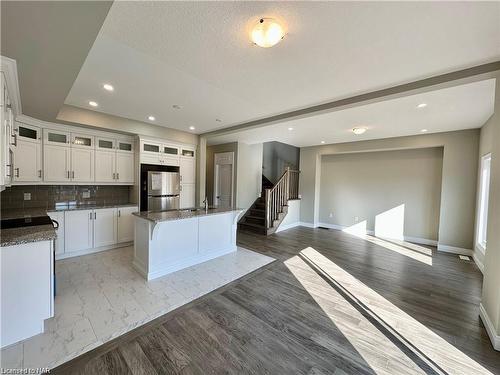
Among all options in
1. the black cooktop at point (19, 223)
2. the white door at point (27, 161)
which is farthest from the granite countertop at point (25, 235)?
the white door at point (27, 161)

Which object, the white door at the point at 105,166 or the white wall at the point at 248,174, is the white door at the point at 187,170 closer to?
the white wall at the point at 248,174

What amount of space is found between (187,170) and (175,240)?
2485 millimetres

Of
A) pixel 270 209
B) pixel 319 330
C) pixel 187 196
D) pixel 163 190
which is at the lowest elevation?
pixel 319 330

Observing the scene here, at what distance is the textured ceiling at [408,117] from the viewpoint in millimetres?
2758

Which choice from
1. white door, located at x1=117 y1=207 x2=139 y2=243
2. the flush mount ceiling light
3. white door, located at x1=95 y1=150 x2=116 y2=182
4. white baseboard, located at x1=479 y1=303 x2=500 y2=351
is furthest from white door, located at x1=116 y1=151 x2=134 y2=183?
white baseboard, located at x1=479 y1=303 x2=500 y2=351

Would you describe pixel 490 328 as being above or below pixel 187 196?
below

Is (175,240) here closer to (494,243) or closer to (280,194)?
(280,194)

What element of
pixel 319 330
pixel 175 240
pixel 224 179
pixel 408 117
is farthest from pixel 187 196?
pixel 408 117

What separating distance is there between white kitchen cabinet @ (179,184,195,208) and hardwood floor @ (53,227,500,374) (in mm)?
2831

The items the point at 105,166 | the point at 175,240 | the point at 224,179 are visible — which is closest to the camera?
the point at 175,240

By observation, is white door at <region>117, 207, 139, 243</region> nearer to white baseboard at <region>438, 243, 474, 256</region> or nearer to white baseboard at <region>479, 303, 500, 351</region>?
white baseboard at <region>479, 303, 500, 351</region>

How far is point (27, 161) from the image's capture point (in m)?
3.34

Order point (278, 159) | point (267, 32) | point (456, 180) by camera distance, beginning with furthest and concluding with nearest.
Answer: point (278, 159) → point (456, 180) → point (267, 32)

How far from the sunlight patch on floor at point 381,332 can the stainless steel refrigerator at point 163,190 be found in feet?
10.8
